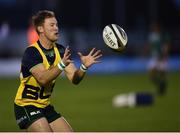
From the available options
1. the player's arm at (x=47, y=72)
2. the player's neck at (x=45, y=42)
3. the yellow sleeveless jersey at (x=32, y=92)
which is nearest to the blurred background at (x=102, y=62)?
the player's neck at (x=45, y=42)

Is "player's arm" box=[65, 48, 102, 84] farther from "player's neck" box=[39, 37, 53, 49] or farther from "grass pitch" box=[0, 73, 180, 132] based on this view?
"grass pitch" box=[0, 73, 180, 132]

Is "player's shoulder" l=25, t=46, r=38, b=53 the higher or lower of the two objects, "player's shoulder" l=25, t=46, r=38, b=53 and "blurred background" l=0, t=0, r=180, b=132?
the higher

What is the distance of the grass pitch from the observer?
13047 millimetres

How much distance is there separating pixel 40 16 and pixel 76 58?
23021 millimetres

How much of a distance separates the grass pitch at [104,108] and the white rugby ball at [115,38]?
4308mm

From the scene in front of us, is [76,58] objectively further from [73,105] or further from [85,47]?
[73,105]

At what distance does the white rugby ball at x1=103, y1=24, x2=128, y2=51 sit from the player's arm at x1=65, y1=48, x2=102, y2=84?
1.13ft

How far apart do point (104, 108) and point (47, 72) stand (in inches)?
347

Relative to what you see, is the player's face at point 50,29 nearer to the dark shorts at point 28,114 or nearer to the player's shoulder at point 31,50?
the player's shoulder at point 31,50

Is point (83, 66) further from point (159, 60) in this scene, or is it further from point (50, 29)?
point (159, 60)

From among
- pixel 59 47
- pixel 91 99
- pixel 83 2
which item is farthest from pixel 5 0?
pixel 59 47

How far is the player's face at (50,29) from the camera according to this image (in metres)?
7.86

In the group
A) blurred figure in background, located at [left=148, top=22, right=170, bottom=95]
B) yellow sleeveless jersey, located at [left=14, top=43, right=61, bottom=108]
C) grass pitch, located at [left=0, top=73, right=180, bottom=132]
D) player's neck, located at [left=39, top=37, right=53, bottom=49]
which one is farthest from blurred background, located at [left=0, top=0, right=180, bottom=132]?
yellow sleeveless jersey, located at [left=14, top=43, right=61, bottom=108]

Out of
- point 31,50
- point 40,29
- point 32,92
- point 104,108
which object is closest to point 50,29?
point 40,29
